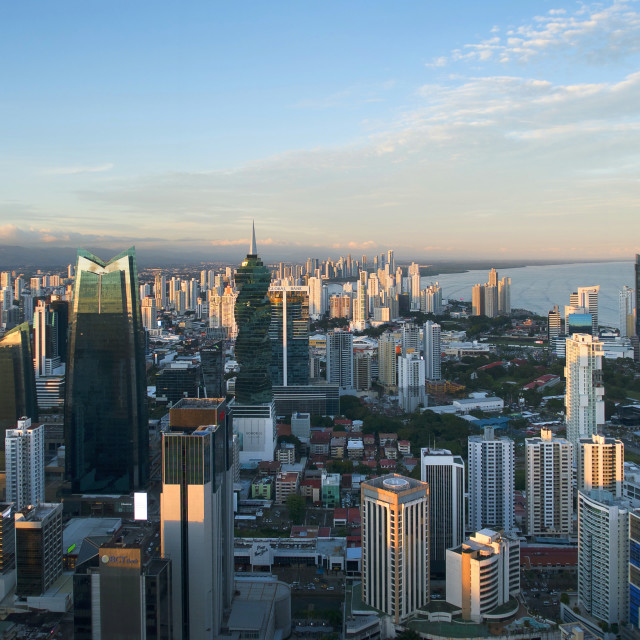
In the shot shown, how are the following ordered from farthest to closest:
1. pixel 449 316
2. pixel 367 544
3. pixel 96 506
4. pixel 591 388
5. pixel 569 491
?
pixel 449 316 → pixel 591 388 → pixel 96 506 → pixel 569 491 → pixel 367 544

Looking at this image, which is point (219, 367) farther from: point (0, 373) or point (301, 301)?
point (0, 373)

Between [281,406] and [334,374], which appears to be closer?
[281,406]

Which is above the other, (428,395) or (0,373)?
(0,373)

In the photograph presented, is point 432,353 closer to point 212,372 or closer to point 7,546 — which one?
point 212,372

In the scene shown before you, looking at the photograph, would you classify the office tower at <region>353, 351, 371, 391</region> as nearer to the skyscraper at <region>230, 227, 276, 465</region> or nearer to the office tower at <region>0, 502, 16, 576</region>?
the skyscraper at <region>230, 227, 276, 465</region>

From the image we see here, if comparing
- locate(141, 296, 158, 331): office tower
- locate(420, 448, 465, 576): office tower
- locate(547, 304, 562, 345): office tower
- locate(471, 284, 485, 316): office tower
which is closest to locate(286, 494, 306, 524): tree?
locate(420, 448, 465, 576): office tower

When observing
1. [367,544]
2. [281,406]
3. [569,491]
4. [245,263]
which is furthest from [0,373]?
[569,491]
